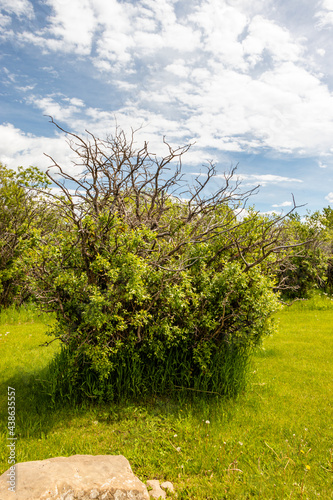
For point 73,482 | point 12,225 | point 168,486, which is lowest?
point 168,486

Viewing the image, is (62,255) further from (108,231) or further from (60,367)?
(60,367)

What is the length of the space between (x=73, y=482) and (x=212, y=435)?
2.41 metres

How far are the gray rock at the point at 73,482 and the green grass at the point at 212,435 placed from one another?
3.10ft

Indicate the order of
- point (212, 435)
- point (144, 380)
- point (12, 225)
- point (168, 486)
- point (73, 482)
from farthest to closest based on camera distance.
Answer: point (12, 225)
point (144, 380)
point (212, 435)
point (168, 486)
point (73, 482)

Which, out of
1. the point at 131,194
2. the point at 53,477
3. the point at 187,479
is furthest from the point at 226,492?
the point at 131,194

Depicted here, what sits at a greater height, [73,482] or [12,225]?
[12,225]

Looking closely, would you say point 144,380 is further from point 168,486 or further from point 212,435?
point 168,486

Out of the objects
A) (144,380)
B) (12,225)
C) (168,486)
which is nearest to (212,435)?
(168,486)

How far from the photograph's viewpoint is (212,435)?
4.91 metres

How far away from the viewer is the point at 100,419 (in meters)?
5.30

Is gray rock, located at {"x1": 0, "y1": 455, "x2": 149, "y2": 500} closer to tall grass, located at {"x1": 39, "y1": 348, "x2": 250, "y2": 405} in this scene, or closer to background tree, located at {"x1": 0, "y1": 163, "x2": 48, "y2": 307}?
tall grass, located at {"x1": 39, "y1": 348, "x2": 250, "y2": 405}

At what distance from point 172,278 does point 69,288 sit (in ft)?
5.24

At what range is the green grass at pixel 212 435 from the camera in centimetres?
412

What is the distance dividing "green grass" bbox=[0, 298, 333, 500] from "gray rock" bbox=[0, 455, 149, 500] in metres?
0.94
